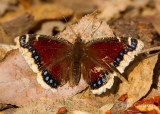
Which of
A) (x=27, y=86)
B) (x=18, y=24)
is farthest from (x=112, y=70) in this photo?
(x=18, y=24)

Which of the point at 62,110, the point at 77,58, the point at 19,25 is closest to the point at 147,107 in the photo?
the point at 62,110

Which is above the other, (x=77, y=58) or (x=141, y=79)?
(x=77, y=58)

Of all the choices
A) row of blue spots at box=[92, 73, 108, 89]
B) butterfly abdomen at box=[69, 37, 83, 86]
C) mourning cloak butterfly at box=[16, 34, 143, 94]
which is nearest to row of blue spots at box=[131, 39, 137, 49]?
mourning cloak butterfly at box=[16, 34, 143, 94]

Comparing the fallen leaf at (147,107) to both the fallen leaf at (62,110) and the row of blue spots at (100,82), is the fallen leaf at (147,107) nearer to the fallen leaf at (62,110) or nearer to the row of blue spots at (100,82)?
the row of blue spots at (100,82)

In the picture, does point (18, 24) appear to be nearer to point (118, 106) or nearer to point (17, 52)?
point (17, 52)

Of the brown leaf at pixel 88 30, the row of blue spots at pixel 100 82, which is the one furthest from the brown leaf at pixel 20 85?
the brown leaf at pixel 88 30

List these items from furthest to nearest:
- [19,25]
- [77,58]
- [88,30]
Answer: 1. [19,25]
2. [88,30]
3. [77,58]

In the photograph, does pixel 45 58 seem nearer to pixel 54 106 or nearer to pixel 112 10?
pixel 54 106
